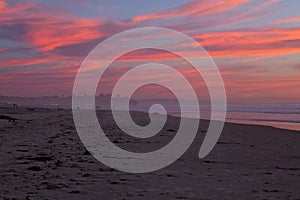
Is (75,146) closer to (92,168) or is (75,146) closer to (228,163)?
(92,168)

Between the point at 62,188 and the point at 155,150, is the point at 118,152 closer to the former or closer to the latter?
the point at 155,150

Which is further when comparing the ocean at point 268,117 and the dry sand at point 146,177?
the ocean at point 268,117

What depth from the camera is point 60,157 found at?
12.8m

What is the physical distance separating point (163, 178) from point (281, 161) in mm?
5864

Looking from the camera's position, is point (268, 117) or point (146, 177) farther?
point (268, 117)

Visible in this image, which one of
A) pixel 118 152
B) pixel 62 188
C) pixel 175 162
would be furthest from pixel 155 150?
pixel 62 188

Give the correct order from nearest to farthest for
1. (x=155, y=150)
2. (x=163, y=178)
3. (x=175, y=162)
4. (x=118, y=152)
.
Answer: (x=163, y=178)
(x=175, y=162)
(x=118, y=152)
(x=155, y=150)

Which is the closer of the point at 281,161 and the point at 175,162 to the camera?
the point at 175,162

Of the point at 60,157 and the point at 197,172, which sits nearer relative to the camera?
the point at 197,172

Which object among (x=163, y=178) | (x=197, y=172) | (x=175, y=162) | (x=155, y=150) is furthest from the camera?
(x=155, y=150)

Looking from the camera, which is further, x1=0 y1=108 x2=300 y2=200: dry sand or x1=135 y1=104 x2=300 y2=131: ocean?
x1=135 y1=104 x2=300 y2=131: ocean

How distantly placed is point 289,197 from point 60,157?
7783 millimetres

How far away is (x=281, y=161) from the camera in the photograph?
13.7m

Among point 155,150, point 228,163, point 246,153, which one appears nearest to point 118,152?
point 155,150
